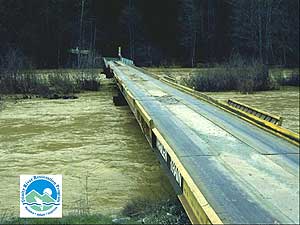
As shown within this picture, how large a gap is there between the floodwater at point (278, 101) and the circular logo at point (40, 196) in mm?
9305

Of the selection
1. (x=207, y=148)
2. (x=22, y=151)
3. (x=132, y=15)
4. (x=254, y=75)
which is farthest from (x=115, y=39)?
(x=207, y=148)

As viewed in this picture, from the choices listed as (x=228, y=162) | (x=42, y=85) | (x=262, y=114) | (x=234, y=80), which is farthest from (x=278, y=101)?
(x=228, y=162)

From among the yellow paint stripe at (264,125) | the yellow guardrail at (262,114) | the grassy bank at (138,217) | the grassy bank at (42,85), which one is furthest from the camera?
the grassy bank at (42,85)

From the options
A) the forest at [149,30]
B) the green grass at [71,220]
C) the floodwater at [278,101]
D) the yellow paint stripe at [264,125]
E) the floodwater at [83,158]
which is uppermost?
the forest at [149,30]

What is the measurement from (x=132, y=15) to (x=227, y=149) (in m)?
42.3

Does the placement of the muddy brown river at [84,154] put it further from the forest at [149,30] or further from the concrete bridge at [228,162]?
the forest at [149,30]

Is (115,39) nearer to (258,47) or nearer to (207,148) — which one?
(258,47)

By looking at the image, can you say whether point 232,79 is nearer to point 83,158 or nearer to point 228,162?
point 83,158

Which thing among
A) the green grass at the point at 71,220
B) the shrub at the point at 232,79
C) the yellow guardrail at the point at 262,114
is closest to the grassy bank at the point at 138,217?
the green grass at the point at 71,220

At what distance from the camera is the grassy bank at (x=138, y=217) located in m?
5.42

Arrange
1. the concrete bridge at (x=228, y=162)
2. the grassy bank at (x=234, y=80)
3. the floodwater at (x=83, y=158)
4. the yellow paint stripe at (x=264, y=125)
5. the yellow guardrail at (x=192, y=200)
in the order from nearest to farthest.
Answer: the yellow guardrail at (x=192, y=200), the concrete bridge at (x=228, y=162), the yellow paint stripe at (x=264, y=125), the floodwater at (x=83, y=158), the grassy bank at (x=234, y=80)

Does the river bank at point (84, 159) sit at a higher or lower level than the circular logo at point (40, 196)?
lower

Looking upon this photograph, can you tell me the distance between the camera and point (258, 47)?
44.3 m

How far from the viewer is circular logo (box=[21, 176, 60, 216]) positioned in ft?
14.4
